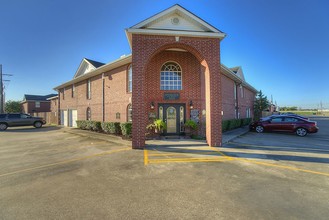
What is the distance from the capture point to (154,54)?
8953 mm

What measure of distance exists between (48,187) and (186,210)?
3548 millimetres

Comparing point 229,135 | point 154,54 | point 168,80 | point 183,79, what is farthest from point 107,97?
point 229,135

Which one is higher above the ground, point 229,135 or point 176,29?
point 176,29

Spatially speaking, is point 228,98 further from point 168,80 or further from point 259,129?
point 168,80

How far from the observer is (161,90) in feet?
36.9

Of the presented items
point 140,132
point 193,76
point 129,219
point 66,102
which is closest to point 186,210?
point 129,219

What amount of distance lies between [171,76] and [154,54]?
9.22 ft

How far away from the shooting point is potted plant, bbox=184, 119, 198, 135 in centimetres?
1066

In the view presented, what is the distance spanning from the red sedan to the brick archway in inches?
309

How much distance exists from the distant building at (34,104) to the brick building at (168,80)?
31.6 meters

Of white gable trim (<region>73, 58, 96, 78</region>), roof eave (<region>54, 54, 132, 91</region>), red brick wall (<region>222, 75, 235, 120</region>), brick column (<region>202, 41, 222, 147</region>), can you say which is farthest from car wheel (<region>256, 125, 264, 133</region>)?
white gable trim (<region>73, 58, 96, 78</region>)

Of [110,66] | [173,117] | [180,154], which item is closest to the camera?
[180,154]

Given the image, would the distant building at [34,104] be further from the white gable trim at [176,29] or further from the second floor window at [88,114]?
the white gable trim at [176,29]

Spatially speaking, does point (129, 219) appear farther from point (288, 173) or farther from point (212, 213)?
point (288, 173)
